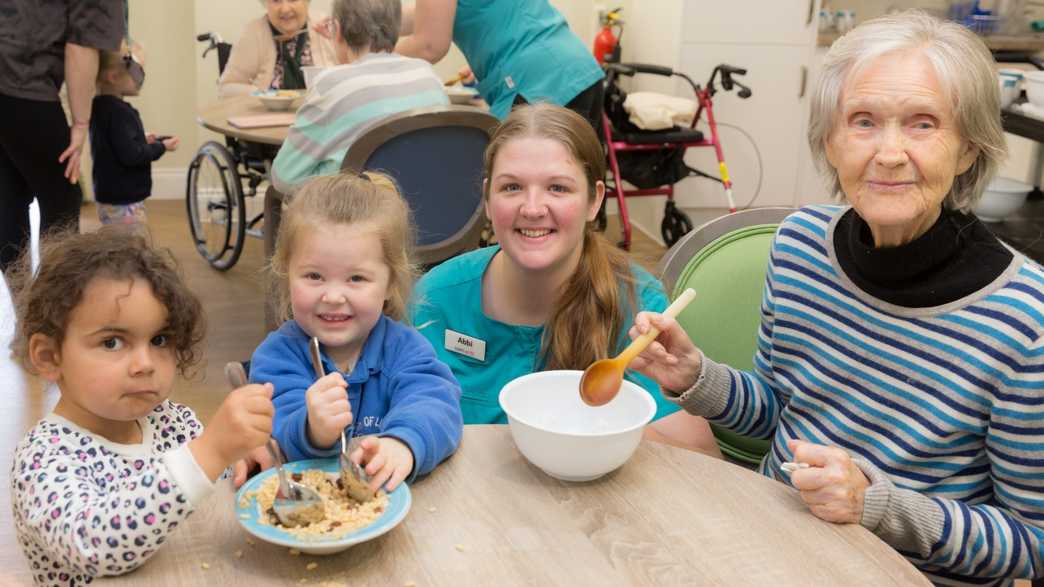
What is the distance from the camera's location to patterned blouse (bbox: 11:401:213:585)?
39.1 inches

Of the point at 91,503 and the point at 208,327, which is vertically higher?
the point at 91,503

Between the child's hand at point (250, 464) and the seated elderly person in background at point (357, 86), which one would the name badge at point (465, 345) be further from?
the seated elderly person in background at point (357, 86)

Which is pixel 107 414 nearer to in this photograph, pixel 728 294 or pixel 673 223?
pixel 728 294

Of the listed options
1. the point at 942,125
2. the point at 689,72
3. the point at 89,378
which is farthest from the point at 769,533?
the point at 689,72

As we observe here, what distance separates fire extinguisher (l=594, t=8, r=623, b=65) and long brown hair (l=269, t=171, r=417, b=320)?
4.17 m

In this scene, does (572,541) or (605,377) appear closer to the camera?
(572,541)

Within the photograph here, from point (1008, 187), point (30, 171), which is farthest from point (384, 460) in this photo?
point (1008, 187)

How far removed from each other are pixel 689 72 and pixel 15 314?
426 centimetres

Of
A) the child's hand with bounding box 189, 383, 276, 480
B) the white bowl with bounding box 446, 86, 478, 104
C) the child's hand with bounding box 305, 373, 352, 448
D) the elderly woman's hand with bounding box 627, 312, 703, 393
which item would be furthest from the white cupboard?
the child's hand with bounding box 189, 383, 276, 480

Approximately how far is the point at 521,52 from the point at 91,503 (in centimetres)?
261

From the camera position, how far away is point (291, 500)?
1106 mm

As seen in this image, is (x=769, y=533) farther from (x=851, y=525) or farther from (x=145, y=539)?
(x=145, y=539)

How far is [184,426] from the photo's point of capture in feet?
4.34

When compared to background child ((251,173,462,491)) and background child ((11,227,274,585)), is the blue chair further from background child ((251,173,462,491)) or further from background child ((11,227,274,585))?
background child ((11,227,274,585))
